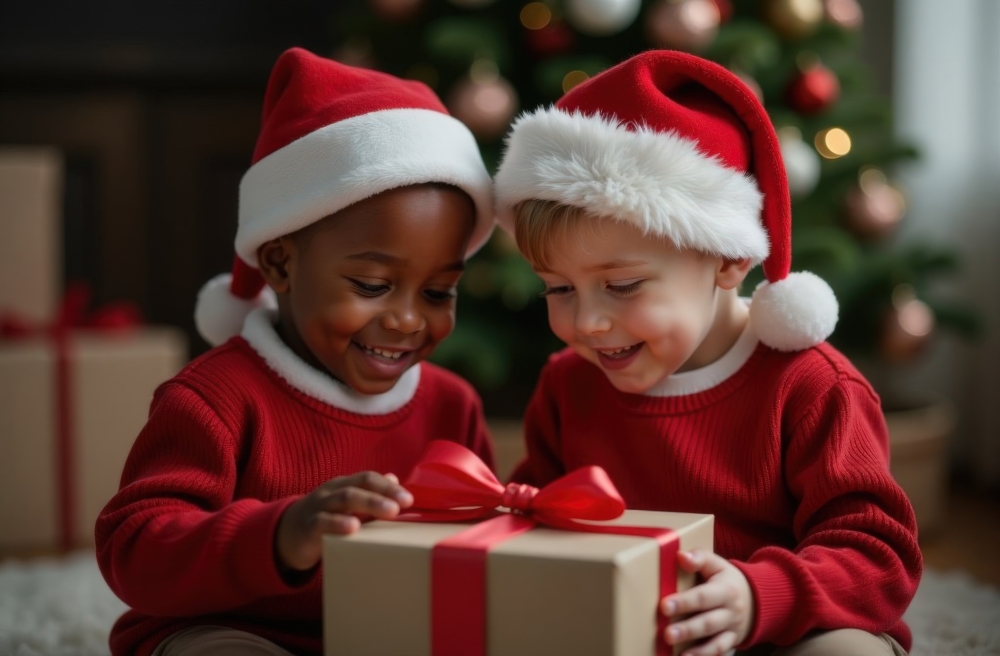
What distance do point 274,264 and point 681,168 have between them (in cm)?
47

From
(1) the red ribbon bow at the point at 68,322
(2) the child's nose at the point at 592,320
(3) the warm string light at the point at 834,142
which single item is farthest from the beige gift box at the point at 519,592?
(3) the warm string light at the point at 834,142

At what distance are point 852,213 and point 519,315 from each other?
2.52ft

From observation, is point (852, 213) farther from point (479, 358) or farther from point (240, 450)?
point (240, 450)

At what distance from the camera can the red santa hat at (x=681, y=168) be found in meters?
1.10

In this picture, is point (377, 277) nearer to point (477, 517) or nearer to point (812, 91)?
point (477, 517)

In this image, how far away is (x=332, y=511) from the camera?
0.92m

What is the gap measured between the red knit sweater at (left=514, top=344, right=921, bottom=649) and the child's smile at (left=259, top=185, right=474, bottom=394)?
0.74 feet

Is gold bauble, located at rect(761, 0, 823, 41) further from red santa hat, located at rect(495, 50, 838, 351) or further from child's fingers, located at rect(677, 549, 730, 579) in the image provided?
child's fingers, located at rect(677, 549, 730, 579)

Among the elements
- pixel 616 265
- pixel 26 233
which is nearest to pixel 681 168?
pixel 616 265

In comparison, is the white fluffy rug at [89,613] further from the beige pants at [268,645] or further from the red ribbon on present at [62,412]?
the beige pants at [268,645]

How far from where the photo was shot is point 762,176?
46.6 inches

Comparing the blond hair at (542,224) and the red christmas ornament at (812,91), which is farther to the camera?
the red christmas ornament at (812,91)

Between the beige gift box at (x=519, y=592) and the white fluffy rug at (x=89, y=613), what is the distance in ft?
2.35

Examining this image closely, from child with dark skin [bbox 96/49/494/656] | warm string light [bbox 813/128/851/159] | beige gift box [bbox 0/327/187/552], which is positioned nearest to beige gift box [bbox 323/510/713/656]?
child with dark skin [bbox 96/49/494/656]
